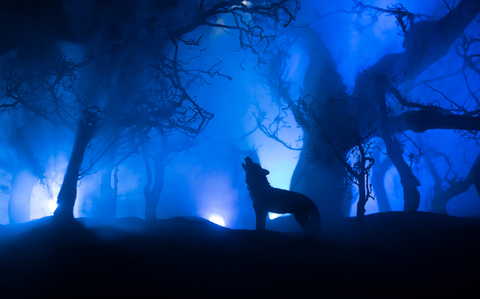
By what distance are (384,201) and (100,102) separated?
1454 cm

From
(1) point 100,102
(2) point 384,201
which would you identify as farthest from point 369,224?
(2) point 384,201

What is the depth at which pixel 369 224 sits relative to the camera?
655cm

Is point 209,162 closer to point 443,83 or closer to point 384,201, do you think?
point 384,201

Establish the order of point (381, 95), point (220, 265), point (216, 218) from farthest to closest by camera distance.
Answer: point (216, 218) → point (381, 95) → point (220, 265)

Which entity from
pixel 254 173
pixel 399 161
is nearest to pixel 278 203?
pixel 254 173

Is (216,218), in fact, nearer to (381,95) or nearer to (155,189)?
(155,189)

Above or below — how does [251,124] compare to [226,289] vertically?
above

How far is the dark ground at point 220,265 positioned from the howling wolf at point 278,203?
17.2 inches

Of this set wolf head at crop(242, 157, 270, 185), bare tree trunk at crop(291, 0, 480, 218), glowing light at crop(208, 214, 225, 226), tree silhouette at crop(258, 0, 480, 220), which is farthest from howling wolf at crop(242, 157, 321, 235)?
glowing light at crop(208, 214, 225, 226)

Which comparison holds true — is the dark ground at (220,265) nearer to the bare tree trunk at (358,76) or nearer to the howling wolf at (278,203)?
the howling wolf at (278,203)

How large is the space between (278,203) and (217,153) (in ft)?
45.5

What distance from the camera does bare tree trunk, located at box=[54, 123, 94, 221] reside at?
15.7 ft

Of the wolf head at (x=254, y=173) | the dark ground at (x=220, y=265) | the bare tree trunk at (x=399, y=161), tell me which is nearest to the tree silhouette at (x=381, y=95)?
the bare tree trunk at (x=399, y=161)

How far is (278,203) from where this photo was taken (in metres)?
4.88
